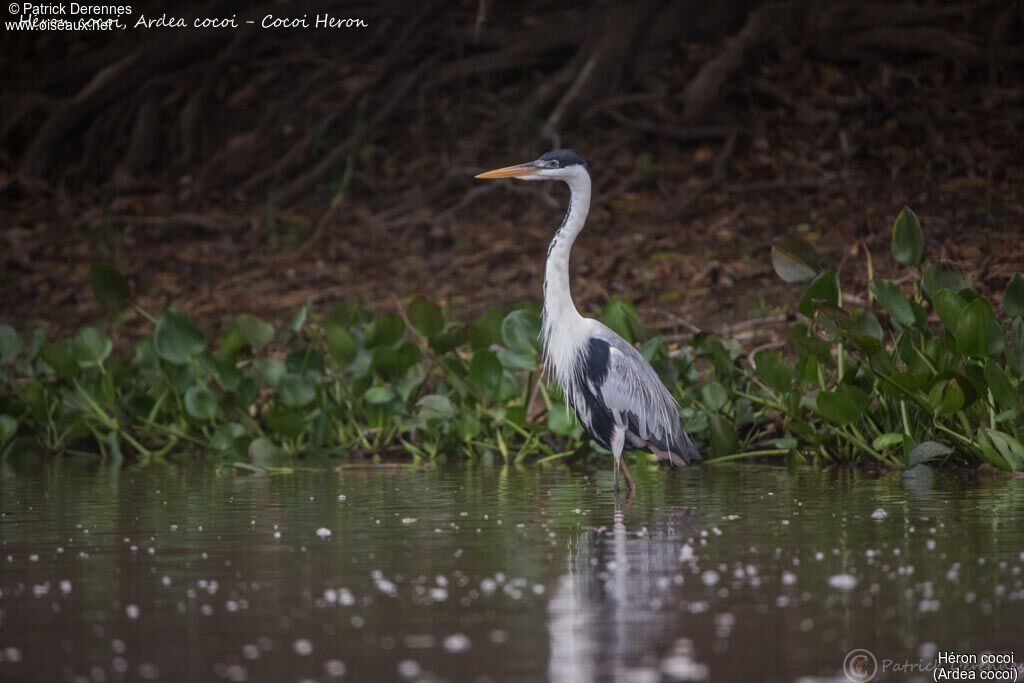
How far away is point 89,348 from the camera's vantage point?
437 inches

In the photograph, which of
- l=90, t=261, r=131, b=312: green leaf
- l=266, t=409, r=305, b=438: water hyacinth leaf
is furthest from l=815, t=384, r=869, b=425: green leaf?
l=90, t=261, r=131, b=312: green leaf

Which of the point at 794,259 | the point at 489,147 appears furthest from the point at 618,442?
the point at 489,147

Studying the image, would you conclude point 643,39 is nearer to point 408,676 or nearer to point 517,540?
point 517,540

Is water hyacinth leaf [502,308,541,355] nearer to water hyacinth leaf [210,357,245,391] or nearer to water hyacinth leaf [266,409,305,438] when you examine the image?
water hyacinth leaf [266,409,305,438]

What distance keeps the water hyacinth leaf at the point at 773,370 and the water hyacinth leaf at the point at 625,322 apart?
895mm

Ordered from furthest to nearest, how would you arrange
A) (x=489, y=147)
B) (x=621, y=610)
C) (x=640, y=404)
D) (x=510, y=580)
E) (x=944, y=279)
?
(x=489, y=147) → (x=944, y=279) → (x=640, y=404) → (x=510, y=580) → (x=621, y=610)

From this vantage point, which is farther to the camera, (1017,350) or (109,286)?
(109,286)

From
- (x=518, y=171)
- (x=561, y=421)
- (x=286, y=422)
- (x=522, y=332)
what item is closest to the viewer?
(x=518, y=171)

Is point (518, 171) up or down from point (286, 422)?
up

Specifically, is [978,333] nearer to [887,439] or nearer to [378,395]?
[887,439]

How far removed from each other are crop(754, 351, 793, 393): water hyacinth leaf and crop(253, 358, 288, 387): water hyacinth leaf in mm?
3111

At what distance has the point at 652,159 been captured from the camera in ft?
52.2

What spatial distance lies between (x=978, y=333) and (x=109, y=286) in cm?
550

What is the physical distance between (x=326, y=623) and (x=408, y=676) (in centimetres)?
78
